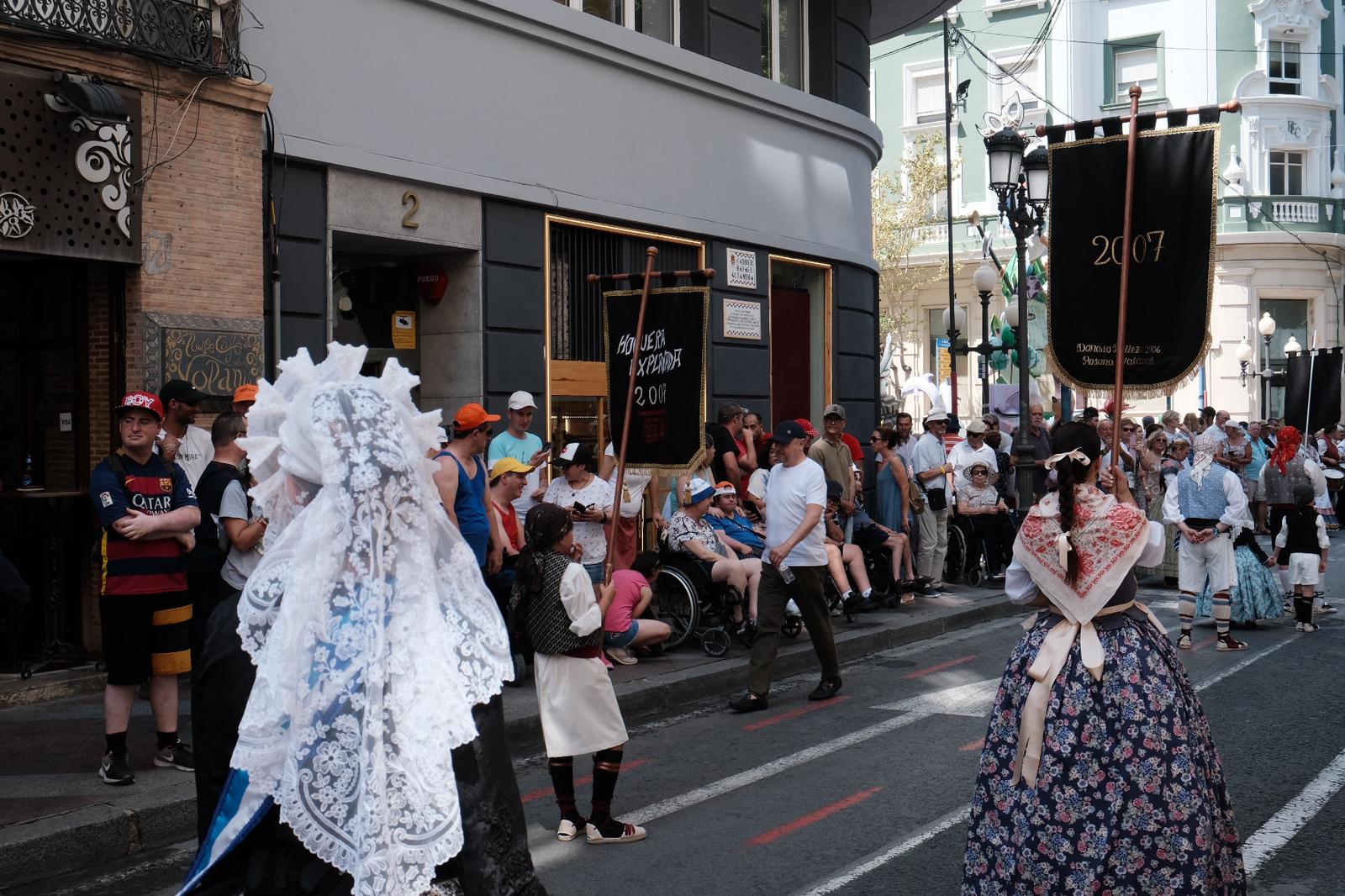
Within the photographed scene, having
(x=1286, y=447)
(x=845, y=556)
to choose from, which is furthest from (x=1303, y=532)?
(x=845, y=556)

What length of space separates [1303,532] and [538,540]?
9.65 metres

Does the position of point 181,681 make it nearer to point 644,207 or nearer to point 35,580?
point 35,580

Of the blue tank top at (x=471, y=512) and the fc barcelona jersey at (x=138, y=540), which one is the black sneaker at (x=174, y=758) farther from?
the blue tank top at (x=471, y=512)

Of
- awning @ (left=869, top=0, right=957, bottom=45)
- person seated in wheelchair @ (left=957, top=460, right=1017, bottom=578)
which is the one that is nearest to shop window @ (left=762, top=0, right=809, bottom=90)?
awning @ (left=869, top=0, right=957, bottom=45)

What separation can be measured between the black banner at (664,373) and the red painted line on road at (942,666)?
273 centimetres

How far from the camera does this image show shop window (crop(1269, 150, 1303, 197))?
41.3 metres

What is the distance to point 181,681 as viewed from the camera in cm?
909

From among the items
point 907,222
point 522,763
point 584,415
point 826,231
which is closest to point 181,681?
point 522,763

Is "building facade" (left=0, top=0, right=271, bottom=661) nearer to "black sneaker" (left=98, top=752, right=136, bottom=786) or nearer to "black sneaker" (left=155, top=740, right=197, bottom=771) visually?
"black sneaker" (left=155, top=740, right=197, bottom=771)

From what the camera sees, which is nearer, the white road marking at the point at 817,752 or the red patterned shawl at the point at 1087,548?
the red patterned shawl at the point at 1087,548

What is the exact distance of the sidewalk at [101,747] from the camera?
598 cm

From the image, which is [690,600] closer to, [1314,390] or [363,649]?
[363,649]

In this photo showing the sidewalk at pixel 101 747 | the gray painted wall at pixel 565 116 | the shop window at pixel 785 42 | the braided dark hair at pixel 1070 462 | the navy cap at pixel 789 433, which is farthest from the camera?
the shop window at pixel 785 42

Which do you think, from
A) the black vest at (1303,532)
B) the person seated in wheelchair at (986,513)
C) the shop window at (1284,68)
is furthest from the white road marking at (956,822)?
the shop window at (1284,68)
